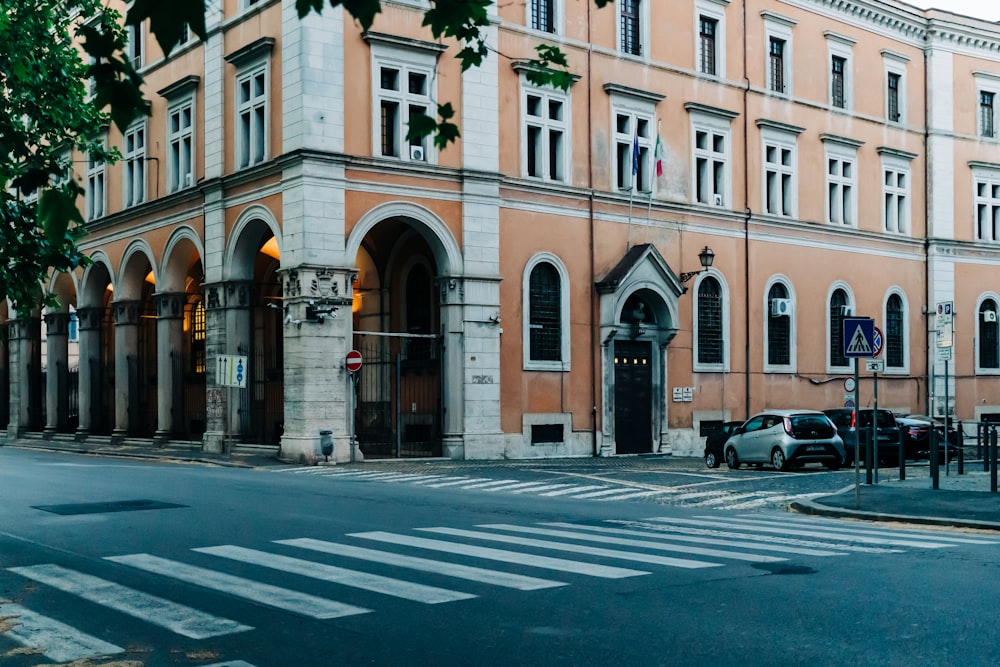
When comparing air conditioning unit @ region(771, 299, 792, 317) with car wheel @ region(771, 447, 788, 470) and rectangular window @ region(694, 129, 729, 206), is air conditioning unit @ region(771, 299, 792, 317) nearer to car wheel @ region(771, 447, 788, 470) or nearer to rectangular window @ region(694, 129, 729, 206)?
rectangular window @ region(694, 129, 729, 206)

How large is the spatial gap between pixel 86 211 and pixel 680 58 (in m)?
21.9

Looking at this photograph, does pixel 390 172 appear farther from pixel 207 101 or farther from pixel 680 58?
pixel 680 58

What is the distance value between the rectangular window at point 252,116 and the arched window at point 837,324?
2176cm

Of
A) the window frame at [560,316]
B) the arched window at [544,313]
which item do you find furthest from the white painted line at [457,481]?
the arched window at [544,313]

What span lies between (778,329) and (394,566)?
103 feet

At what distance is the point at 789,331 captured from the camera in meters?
40.6

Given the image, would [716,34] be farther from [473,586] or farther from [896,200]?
[473,586]

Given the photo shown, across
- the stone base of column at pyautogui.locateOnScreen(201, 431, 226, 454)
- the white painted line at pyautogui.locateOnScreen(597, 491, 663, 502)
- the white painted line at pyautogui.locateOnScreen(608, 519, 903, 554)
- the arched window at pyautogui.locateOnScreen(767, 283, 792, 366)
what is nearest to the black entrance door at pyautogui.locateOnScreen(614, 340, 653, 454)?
the arched window at pyautogui.locateOnScreen(767, 283, 792, 366)

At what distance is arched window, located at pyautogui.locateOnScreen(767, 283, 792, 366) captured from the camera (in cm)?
4000

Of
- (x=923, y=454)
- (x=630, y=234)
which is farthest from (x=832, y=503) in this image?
(x=630, y=234)

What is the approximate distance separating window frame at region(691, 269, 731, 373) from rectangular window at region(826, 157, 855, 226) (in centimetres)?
658

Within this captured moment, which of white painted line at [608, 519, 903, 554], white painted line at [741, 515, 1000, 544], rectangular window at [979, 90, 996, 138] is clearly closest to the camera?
white painted line at [608, 519, 903, 554]

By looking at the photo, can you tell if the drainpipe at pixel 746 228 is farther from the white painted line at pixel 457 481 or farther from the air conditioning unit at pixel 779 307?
the white painted line at pixel 457 481

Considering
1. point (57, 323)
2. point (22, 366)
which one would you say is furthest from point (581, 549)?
point (22, 366)
